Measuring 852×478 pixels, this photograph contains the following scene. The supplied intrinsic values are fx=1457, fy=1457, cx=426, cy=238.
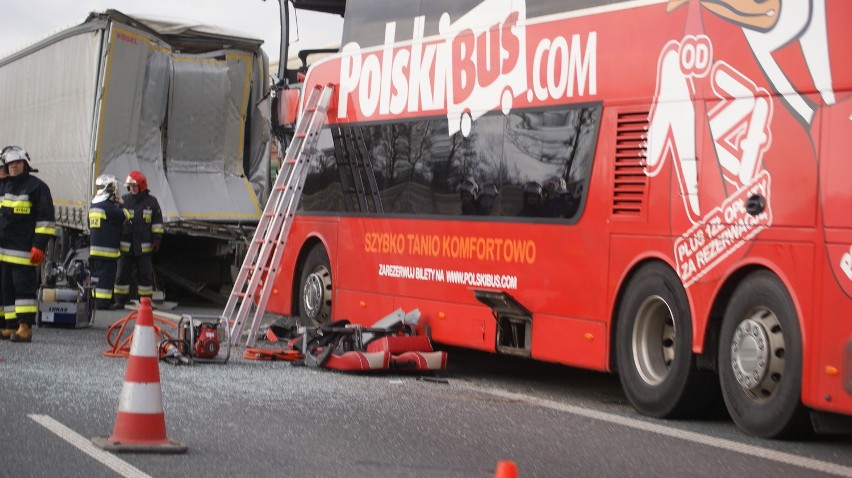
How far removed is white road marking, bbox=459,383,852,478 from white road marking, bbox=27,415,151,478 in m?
3.59

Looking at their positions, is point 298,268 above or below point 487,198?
below

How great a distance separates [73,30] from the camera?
21.5 m

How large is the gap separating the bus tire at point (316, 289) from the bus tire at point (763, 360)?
602 centimetres

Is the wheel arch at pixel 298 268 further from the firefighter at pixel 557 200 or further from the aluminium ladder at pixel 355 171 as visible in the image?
the firefighter at pixel 557 200

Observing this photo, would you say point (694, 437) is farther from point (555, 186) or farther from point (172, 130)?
point (172, 130)

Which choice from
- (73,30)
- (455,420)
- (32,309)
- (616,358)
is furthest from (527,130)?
(73,30)

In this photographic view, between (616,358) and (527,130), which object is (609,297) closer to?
(616,358)

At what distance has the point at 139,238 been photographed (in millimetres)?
19609

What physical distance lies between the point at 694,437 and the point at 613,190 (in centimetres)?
216

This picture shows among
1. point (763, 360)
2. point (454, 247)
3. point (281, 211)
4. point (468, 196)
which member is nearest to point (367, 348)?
point (454, 247)

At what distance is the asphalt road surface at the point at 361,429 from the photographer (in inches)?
301

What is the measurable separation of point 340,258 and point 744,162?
5864 millimetres

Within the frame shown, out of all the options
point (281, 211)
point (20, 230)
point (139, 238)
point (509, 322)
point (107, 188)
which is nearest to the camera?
point (509, 322)

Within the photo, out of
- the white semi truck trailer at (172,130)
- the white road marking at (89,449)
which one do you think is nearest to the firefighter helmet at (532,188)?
the white road marking at (89,449)
